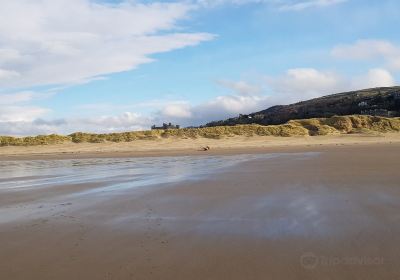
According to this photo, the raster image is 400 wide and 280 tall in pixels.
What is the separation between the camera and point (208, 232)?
533 cm

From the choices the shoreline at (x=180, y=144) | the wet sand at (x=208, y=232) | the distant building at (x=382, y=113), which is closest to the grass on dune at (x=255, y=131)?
the shoreline at (x=180, y=144)

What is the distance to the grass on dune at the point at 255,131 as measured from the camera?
30688 mm

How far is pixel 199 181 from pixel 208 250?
18.4 feet

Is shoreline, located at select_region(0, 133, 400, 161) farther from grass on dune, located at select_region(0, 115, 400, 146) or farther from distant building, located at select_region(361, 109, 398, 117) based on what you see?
distant building, located at select_region(361, 109, 398, 117)

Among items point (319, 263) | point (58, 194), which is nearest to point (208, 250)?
point (319, 263)

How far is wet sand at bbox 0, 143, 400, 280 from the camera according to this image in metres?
4.07

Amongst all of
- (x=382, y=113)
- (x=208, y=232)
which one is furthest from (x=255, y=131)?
(x=208, y=232)

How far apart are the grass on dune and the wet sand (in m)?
21.6

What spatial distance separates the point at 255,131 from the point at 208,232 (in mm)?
25998

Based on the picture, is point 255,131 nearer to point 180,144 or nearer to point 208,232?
point 180,144

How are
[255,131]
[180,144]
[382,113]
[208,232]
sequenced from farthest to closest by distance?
[382,113] → [255,131] → [180,144] → [208,232]

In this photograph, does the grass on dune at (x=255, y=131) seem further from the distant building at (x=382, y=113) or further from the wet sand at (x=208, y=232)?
the wet sand at (x=208, y=232)

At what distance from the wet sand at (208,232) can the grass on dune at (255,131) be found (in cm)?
2163

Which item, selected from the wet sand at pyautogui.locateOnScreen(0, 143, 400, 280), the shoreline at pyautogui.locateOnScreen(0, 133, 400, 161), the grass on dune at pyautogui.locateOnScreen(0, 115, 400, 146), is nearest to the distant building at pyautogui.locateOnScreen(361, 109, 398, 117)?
the grass on dune at pyautogui.locateOnScreen(0, 115, 400, 146)
